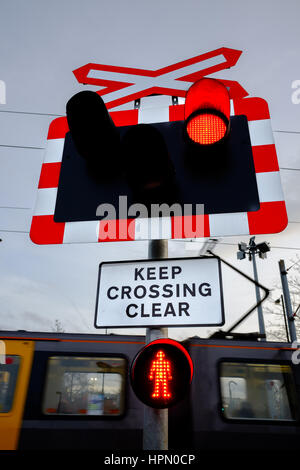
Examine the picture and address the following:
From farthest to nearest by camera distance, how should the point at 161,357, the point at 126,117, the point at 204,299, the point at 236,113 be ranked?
the point at 126,117
the point at 236,113
the point at 204,299
the point at 161,357

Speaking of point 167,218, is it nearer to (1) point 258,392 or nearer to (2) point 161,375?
(2) point 161,375

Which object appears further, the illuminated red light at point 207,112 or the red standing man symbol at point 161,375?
the illuminated red light at point 207,112

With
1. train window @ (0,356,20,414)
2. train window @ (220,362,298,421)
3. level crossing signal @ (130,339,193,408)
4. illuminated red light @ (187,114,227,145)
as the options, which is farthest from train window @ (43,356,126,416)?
illuminated red light @ (187,114,227,145)

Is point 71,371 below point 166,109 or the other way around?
below

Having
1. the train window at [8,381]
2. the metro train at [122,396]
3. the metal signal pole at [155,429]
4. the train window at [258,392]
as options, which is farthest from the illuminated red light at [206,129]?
the train window at [8,381]

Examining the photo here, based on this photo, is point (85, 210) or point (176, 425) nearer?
point (85, 210)

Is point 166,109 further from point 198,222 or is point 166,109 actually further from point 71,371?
point 71,371

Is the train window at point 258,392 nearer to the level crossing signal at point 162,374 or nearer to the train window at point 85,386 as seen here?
the train window at point 85,386

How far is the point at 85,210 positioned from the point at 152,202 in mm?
446

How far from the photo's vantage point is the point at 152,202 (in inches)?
64.2

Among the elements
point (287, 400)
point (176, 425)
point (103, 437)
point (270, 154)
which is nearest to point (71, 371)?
point (103, 437)

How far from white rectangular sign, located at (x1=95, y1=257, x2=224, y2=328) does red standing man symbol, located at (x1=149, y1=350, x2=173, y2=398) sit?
0.60ft

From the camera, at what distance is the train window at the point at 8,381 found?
464cm

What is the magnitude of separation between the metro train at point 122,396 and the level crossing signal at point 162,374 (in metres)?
4.12
